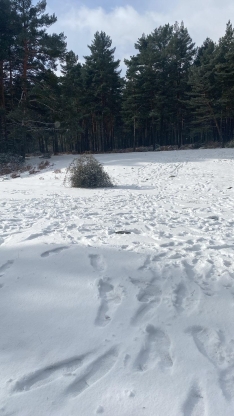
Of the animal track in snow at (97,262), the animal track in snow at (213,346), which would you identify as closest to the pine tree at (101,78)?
the animal track in snow at (97,262)

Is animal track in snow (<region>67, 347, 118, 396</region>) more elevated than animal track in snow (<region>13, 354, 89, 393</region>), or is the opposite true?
animal track in snow (<region>13, 354, 89, 393</region>)

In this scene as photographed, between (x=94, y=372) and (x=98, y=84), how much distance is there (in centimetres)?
3398

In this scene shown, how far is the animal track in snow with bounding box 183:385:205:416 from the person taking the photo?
6.17ft

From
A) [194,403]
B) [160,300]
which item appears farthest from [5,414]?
[160,300]

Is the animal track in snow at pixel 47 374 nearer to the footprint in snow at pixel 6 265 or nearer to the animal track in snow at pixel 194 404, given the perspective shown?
the animal track in snow at pixel 194 404

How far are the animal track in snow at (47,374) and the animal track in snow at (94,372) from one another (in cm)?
10

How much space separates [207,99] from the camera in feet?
97.1

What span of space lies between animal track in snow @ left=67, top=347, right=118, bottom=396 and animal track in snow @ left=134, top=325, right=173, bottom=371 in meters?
0.19

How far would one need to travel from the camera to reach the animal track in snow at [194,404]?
188 cm

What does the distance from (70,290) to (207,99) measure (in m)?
30.2

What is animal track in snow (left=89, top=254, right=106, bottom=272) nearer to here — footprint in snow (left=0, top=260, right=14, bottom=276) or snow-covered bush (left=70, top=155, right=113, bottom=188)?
footprint in snow (left=0, top=260, right=14, bottom=276)

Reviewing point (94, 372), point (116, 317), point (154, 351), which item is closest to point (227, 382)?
point (154, 351)

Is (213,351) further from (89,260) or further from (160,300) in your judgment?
(89,260)

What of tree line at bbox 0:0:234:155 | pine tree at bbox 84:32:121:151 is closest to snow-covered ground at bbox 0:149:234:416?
tree line at bbox 0:0:234:155
